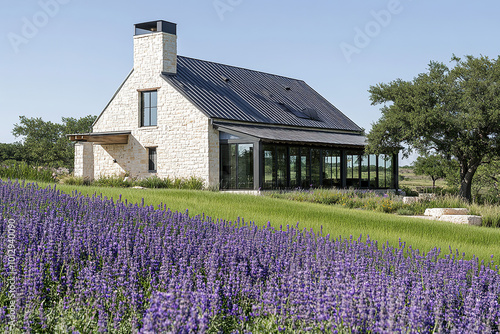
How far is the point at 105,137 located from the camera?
25281 mm

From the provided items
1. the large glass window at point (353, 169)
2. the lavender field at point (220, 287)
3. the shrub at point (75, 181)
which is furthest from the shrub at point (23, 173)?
the large glass window at point (353, 169)

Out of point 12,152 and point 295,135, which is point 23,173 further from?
point 12,152

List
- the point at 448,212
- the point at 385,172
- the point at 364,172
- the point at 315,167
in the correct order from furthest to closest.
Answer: the point at 385,172 → the point at 364,172 → the point at 315,167 → the point at 448,212

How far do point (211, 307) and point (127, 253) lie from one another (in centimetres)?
153

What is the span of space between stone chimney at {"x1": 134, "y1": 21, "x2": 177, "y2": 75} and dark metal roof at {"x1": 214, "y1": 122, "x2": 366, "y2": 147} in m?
4.54

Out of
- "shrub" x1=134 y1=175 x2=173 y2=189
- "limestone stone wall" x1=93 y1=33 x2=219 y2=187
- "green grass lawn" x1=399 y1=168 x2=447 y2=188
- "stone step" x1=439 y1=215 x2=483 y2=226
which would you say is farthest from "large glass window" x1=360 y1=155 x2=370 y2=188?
"stone step" x1=439 y1=215 x2=483 y2=226

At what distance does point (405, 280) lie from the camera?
5.04 m

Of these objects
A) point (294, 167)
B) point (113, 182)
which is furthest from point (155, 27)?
point (294, 167)

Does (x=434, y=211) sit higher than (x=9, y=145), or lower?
lower

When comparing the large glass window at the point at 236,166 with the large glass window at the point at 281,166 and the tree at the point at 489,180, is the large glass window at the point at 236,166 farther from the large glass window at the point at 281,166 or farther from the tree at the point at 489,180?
the tree at the point at 489,180

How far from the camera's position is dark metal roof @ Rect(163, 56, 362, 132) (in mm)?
24734

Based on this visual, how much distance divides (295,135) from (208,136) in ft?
15.7

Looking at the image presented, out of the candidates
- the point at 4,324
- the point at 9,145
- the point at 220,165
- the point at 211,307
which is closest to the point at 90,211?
the point at 4,324

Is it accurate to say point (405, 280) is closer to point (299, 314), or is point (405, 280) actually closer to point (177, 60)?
point (299, 314)
